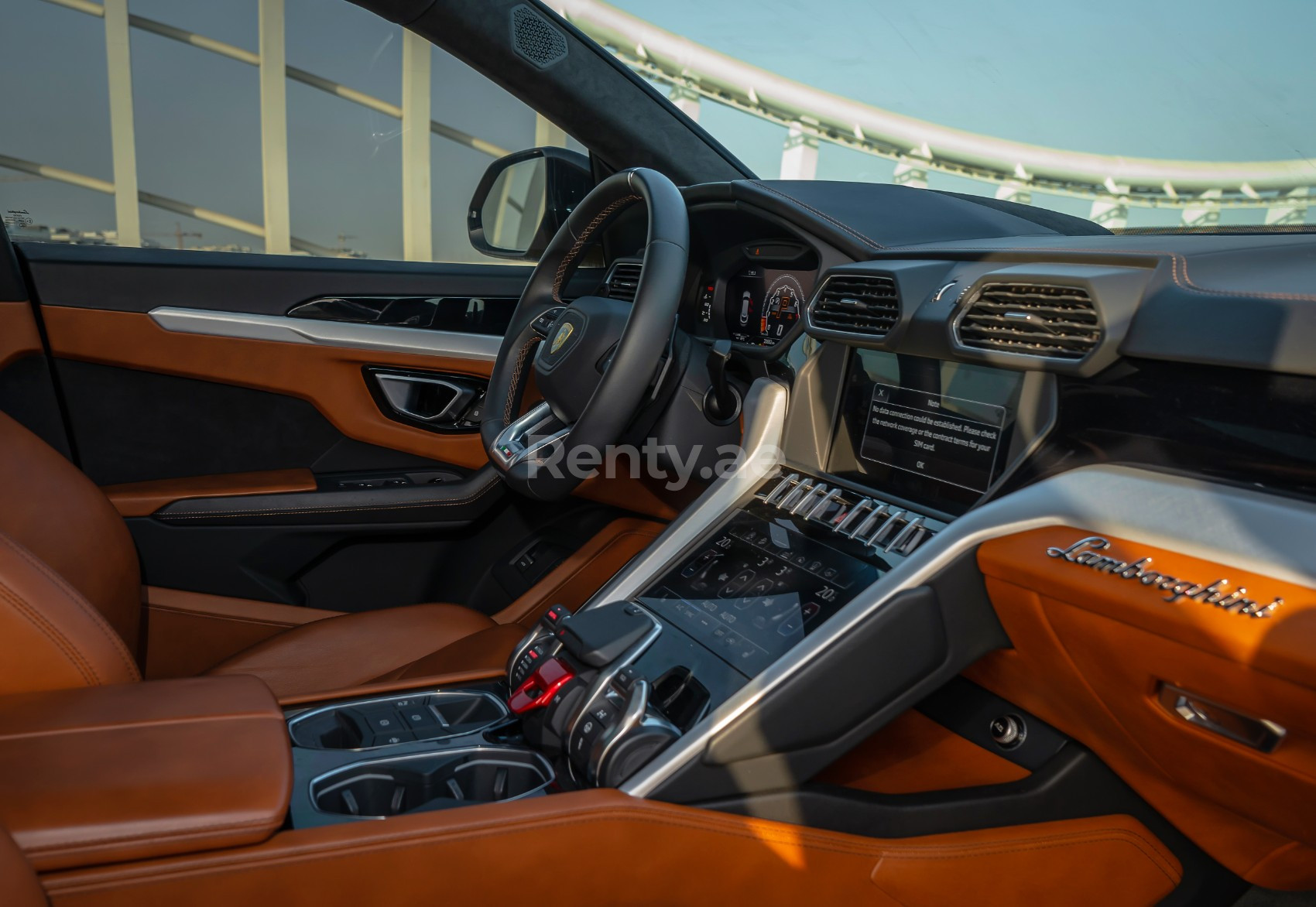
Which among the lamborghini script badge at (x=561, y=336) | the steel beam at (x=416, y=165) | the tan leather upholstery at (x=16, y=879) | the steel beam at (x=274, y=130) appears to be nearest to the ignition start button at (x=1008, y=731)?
the lamborghini script badge at (x=561, y=336)

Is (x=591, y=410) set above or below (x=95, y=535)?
above

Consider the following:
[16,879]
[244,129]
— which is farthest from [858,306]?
[244,129]

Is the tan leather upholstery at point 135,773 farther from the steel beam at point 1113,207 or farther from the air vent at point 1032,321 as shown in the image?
the steel beam at point 1113,207

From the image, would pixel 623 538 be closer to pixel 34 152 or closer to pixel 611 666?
pixel 611 666

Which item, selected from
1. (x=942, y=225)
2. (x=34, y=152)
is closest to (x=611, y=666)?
(x=942, y=225)

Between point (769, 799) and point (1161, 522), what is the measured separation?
53 cm

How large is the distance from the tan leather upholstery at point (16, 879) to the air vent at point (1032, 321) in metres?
1.12

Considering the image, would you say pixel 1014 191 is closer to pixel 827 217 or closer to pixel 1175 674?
pixel 827 217

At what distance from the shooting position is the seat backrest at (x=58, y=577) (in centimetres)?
100

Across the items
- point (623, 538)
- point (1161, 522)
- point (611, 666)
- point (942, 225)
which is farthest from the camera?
point (623, 538)

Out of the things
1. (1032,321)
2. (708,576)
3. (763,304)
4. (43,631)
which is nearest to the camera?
(43,631)

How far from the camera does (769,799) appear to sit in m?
1.12

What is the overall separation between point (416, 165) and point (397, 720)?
1.39 m

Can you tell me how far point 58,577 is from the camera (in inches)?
41.4
